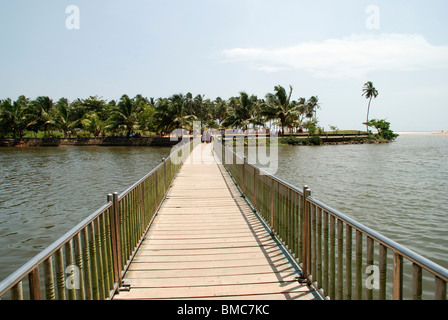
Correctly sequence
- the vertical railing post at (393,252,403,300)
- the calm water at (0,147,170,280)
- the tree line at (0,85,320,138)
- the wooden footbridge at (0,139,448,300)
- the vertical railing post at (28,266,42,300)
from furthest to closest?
the tree line at (0,85,320,138) < the calm water at (0,147,170,280) < the wooden footbridge at (0,139,448,300) < the vertical railing post at (393,252,403,300) < the vertical railing post at (28,266,42,300)

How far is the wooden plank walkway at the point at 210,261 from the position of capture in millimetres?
3582

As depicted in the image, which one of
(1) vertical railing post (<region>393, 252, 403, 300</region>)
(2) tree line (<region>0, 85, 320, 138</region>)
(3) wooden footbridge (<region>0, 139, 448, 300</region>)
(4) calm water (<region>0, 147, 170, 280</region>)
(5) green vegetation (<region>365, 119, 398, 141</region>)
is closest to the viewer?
(1) vertical railing post (<region>393, 252, 403, 300</region>)

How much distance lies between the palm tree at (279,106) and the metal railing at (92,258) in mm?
52675

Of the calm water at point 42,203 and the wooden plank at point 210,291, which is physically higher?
the wooden plank at point 210,291

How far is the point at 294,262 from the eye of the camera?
4328 mm

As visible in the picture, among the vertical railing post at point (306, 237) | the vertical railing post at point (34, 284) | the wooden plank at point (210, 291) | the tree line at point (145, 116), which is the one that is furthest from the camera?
the tree line at point (145, 116)

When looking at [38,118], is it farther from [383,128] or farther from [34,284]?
[383,128]

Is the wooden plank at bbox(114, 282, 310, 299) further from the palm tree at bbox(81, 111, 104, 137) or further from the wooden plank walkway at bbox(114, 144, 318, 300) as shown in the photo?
the palm tree at bbox(81, 111, 104, 137)

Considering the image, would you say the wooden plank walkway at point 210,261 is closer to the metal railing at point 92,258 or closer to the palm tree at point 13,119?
the metal railing at point 92,258

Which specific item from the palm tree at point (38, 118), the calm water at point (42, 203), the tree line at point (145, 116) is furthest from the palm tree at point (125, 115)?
the calm water at point (42, 203)

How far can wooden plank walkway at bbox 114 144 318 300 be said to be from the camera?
11.8ft

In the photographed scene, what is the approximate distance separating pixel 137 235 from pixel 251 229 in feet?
7.02

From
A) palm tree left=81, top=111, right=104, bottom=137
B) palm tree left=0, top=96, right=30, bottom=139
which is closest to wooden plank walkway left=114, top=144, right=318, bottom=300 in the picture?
palm tree left=81, top=111, right=104, bottom=137
